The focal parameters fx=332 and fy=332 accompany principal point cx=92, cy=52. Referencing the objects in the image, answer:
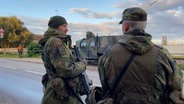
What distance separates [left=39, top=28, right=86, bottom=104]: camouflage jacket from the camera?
3.60 metres

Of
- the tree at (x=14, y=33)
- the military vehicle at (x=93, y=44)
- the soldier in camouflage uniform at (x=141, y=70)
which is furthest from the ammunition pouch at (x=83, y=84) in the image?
the tree at (x=14, y=33)

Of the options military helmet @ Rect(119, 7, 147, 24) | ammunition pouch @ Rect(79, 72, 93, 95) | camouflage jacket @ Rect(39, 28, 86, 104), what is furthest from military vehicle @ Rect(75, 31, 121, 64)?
military helmet @ Rect(119, 7, 147, 24)

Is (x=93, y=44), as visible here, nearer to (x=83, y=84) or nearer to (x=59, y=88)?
(x=83, y=84)

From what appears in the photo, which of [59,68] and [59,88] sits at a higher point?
[59,68]

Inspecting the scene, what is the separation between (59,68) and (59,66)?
0.07 feet

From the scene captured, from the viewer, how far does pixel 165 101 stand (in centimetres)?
279

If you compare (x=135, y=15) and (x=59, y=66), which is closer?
(x=135, y=15)

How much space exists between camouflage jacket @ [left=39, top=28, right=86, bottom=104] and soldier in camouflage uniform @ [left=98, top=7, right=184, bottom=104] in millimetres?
892

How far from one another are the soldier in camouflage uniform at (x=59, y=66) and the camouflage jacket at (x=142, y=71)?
0.92m

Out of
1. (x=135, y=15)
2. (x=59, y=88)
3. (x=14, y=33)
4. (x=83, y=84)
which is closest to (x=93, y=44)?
(x=83, y=84)

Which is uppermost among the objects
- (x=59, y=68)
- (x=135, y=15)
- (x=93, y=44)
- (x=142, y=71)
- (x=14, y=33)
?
(x=135, y=15)

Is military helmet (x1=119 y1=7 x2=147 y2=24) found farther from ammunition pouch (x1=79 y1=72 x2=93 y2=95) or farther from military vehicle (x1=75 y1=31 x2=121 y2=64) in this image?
military vehicle (x1=75 y1=31 x2=121 y2=64)

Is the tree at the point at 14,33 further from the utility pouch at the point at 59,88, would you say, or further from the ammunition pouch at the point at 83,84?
the utility pouch at the point at 59,88

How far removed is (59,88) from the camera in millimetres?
3639
